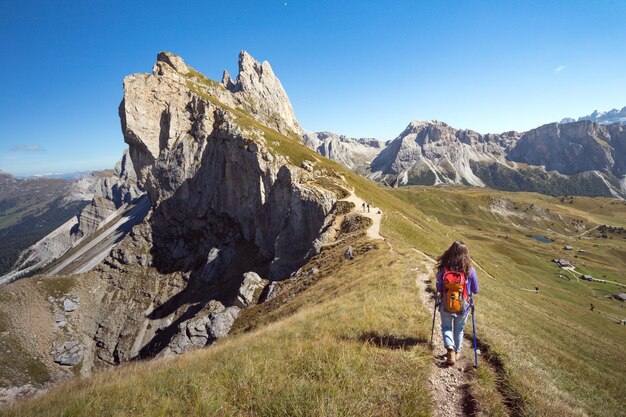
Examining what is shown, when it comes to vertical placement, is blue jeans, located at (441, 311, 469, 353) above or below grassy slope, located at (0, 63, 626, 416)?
above

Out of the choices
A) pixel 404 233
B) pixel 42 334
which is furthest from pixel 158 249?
pixel 404 233

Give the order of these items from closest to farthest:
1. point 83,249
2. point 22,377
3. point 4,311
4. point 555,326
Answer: point 555,326
point 22,377
point 4,311
point 83,249

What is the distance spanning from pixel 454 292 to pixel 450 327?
1208 millimetres

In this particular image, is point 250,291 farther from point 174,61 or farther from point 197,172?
point 174,61

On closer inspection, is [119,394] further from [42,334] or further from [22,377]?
[42,334]

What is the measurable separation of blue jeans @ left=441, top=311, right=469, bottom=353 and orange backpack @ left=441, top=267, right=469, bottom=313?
26cm

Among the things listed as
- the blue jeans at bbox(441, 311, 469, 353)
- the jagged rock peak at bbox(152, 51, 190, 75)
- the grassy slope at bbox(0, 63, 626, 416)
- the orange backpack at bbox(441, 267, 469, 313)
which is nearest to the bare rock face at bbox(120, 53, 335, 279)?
the jagged rock peak at bbox(152, 51, 190, 75)

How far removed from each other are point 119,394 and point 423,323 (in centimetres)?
1109

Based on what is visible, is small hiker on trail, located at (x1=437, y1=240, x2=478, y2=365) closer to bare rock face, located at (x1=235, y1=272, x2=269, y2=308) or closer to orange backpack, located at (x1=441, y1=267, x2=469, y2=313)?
orange backpack, located at (x1=441, y1=267, x2=469, y2=313)

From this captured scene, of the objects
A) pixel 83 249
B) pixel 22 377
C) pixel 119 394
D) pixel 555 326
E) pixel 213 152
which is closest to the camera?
pixel 119 394

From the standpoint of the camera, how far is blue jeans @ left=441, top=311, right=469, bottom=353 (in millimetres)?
9688

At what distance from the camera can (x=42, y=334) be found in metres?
73.2

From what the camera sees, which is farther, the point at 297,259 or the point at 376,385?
the point at 297,259

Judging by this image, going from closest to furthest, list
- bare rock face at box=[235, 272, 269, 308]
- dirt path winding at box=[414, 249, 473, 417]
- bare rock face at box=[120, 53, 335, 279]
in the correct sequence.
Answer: dirt path winding at box=[414, 249, 473, 417], bare rock face at box=[235, 272, 269, 308], bare rock face at box=[120, 53, 335, 279]
